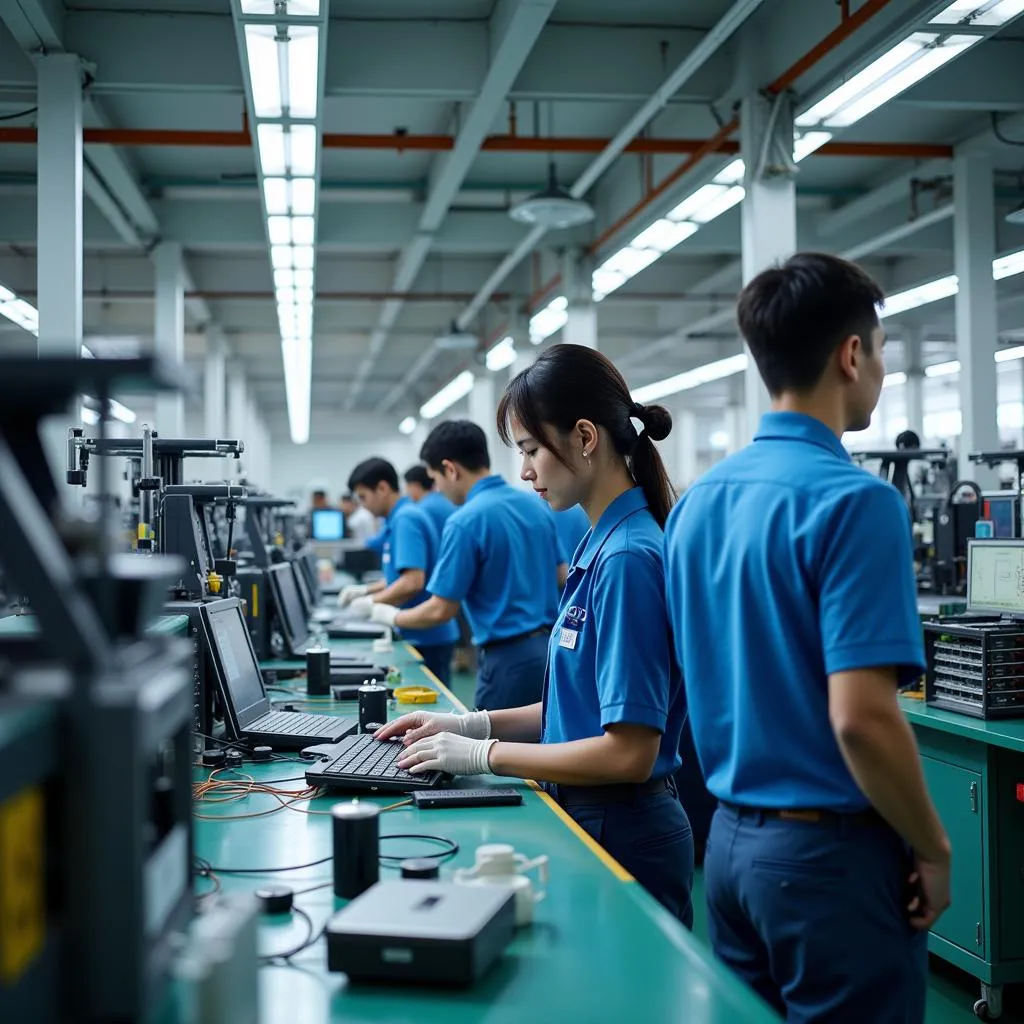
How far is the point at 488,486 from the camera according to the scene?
3.87 metres

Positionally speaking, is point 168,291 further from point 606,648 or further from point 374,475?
point 606,648

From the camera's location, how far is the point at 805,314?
1.42 metres

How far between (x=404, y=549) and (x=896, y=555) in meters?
3.83

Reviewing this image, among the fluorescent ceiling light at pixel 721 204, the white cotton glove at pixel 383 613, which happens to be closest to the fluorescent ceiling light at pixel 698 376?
the fluorescent ceiling light at pixel 721 204

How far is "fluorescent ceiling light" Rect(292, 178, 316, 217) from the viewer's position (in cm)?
528

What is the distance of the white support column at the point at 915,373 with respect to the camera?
11.3 m

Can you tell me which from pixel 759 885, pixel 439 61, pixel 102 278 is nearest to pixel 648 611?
pixel 759 885

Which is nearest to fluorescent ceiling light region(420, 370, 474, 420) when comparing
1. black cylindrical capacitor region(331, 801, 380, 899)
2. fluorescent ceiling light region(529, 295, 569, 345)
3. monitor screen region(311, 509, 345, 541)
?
monitor screen region(311, 509, 345, 541)

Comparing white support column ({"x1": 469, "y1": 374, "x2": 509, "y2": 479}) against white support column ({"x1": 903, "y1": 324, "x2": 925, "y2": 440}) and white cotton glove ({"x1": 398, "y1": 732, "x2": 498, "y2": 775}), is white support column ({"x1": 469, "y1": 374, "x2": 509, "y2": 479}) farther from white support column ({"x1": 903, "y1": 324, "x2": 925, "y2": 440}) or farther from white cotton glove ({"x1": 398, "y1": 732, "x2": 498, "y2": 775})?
white cotton glove ({"x1": 398, "y1": 732, "x2": 498, "y2": 775})

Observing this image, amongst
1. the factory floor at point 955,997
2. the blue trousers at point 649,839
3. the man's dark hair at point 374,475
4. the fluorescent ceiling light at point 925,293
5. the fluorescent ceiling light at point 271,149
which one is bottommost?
the factory floor at point 955,997

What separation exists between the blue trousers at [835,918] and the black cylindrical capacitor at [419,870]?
1.40 feet

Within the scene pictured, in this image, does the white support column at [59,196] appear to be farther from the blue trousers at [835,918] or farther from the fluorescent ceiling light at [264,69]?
the blue trousers at [835,918]

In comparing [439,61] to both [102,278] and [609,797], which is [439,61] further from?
[102,278]

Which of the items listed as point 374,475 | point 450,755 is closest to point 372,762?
point 450,755
